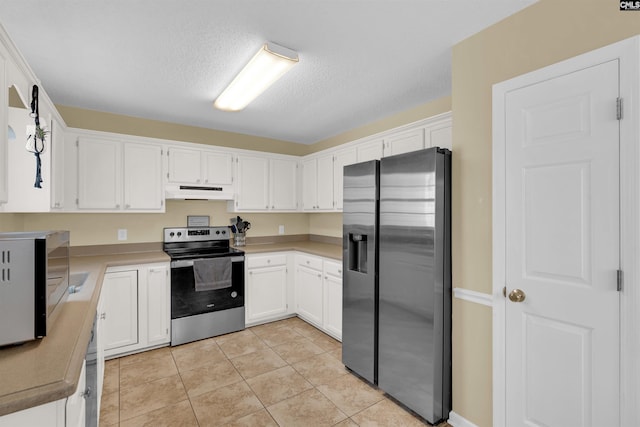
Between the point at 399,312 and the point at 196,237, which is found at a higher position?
the point at 196,237

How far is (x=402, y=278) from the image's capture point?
2170mm

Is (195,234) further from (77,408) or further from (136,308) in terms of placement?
(77,408)

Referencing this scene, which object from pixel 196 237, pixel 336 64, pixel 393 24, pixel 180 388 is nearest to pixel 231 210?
pixel 196 237

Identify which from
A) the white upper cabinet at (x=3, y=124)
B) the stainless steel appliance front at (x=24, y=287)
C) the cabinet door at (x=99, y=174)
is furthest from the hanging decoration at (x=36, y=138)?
the cabinet door at (x=99, y=174)

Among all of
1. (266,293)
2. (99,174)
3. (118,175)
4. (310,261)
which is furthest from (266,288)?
(99,174)

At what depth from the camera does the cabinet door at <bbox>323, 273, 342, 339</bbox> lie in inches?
126

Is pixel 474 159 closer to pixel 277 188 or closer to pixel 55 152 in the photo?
pixel 277 188

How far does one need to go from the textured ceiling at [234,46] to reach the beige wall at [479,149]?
13 cm

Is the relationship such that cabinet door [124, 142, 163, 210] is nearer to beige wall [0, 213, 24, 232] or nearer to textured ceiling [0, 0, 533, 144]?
textured ceiling [0, 0, 533, 144]

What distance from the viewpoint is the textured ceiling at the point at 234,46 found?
1.66m

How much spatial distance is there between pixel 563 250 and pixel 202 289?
10.3ft

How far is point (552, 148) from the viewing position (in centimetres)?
153

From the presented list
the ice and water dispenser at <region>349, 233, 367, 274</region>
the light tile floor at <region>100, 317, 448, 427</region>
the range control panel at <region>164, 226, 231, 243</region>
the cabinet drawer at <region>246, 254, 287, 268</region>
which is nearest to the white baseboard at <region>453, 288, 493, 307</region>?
the ice and water dispenser at <region>349, 233, 367, 274</region>

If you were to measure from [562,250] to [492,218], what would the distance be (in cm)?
37
